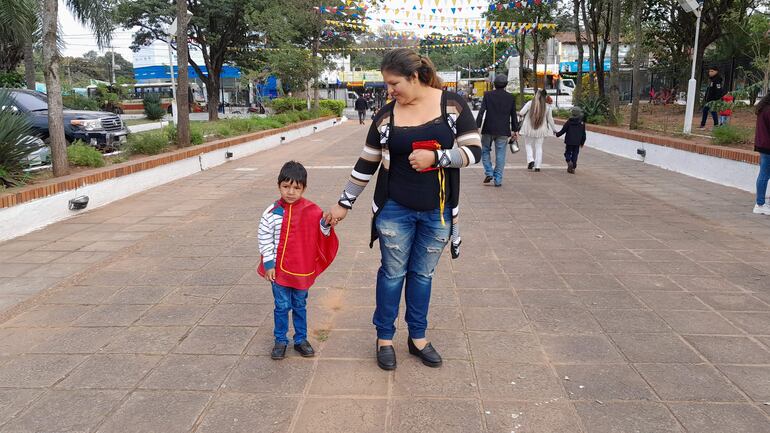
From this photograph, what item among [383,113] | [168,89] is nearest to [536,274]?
[383,113]

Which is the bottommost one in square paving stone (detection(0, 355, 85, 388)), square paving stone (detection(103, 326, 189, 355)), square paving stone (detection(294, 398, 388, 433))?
square paving stone (detection(0, 355, 85, 388))

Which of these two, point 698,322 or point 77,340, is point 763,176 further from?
point 77,340

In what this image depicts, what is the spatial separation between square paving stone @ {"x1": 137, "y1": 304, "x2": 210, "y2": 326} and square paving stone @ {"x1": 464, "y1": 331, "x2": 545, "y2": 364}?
1815 millimetres

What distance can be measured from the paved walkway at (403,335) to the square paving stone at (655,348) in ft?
0.05

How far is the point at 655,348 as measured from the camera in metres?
3.40

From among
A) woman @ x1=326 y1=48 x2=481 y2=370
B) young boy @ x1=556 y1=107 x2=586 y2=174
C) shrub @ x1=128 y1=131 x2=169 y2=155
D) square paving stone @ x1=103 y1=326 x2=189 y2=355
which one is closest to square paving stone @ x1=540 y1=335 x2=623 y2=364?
woman @ x1=326 y1=48 x2=481 y2=370

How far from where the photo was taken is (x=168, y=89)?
4712cm

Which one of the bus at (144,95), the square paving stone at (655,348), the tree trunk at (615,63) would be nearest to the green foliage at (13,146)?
the square paving stone at (655,348)

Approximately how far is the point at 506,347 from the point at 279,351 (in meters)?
1.31

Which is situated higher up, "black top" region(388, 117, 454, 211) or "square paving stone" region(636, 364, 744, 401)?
"black top" region(388, 117, 454, 211)

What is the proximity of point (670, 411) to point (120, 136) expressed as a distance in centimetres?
1170

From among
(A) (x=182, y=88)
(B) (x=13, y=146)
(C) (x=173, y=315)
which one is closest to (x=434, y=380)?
(C) (x=173, y=315)

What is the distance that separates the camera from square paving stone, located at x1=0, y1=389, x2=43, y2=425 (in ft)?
9.05

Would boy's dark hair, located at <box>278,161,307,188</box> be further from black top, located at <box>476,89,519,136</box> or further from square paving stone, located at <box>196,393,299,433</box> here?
black top, located at <box>476,89,519,136</box>
